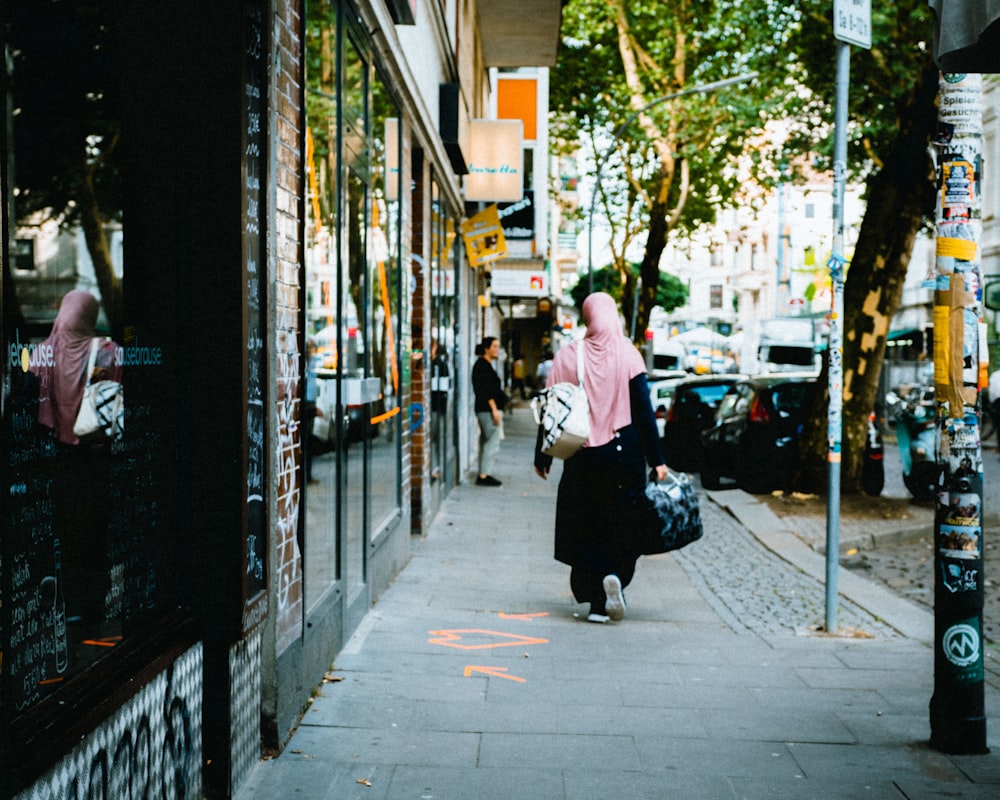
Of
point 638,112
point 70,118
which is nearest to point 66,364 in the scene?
point 70,118

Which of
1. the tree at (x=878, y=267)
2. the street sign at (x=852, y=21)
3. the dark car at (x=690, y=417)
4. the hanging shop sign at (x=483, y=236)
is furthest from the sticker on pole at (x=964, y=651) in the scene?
the dark car at (x=690, y=417)

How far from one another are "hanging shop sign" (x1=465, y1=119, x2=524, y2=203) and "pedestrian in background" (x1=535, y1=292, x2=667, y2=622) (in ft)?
26.9

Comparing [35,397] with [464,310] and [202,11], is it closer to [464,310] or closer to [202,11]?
[202,11]

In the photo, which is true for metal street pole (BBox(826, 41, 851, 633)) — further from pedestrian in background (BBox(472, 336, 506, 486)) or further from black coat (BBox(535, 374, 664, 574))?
pedestrian in background (BBox(472, 336, 506, 486))

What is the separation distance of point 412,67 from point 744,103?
19.3 metres

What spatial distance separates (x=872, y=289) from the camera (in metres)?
14.1

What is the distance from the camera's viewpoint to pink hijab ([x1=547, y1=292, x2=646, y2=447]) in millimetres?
7359

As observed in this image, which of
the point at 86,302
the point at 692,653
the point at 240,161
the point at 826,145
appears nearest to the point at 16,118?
the point at 86,302

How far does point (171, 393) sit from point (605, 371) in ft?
12.1

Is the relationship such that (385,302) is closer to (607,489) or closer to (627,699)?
(607,489)

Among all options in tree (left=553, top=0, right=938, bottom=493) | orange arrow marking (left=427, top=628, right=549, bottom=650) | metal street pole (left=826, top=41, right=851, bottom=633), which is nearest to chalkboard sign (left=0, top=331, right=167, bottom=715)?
orange arrow marking (left=427, top=628, right=549, bottom=650)

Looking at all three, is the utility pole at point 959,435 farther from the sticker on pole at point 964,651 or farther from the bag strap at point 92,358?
the bag strap at point 92,358

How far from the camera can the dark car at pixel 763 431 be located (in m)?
15.9

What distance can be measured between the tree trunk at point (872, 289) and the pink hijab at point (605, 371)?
22.3 feet
